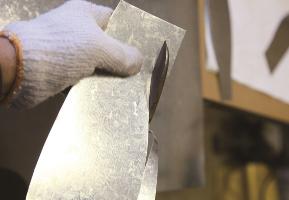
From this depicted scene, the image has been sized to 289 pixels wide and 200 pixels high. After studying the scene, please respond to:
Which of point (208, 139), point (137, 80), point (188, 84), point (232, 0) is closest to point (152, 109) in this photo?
point (137, 80)

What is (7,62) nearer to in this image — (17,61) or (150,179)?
(17,61)

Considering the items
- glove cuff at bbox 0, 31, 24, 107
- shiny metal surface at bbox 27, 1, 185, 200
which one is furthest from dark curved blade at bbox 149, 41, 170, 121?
glove cuff at bbox 0, 31, 24, 107

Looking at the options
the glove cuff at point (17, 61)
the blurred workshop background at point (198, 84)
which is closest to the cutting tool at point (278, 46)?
the blurred workshop background at point (198, 84)

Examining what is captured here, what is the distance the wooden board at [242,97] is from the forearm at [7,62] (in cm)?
42

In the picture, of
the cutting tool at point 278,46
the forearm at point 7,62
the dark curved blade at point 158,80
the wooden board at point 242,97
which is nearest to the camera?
the forearm at point 7,62

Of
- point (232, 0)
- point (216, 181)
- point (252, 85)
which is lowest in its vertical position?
point (216, 181)

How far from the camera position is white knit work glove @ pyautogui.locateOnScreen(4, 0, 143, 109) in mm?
329

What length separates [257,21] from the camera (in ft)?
2.75

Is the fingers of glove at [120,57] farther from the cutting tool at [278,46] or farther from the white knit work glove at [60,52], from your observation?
the cutting tool at [278,46]

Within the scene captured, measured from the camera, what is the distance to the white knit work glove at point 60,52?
1.08 ft

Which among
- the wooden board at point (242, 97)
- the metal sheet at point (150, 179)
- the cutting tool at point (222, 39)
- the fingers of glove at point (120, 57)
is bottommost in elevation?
the wooden board at point (242, 97)

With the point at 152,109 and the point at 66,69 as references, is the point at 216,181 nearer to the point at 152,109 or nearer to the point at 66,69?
the point at 152,109

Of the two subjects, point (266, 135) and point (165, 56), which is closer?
point (165, 56)

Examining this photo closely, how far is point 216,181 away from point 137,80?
0.96m
